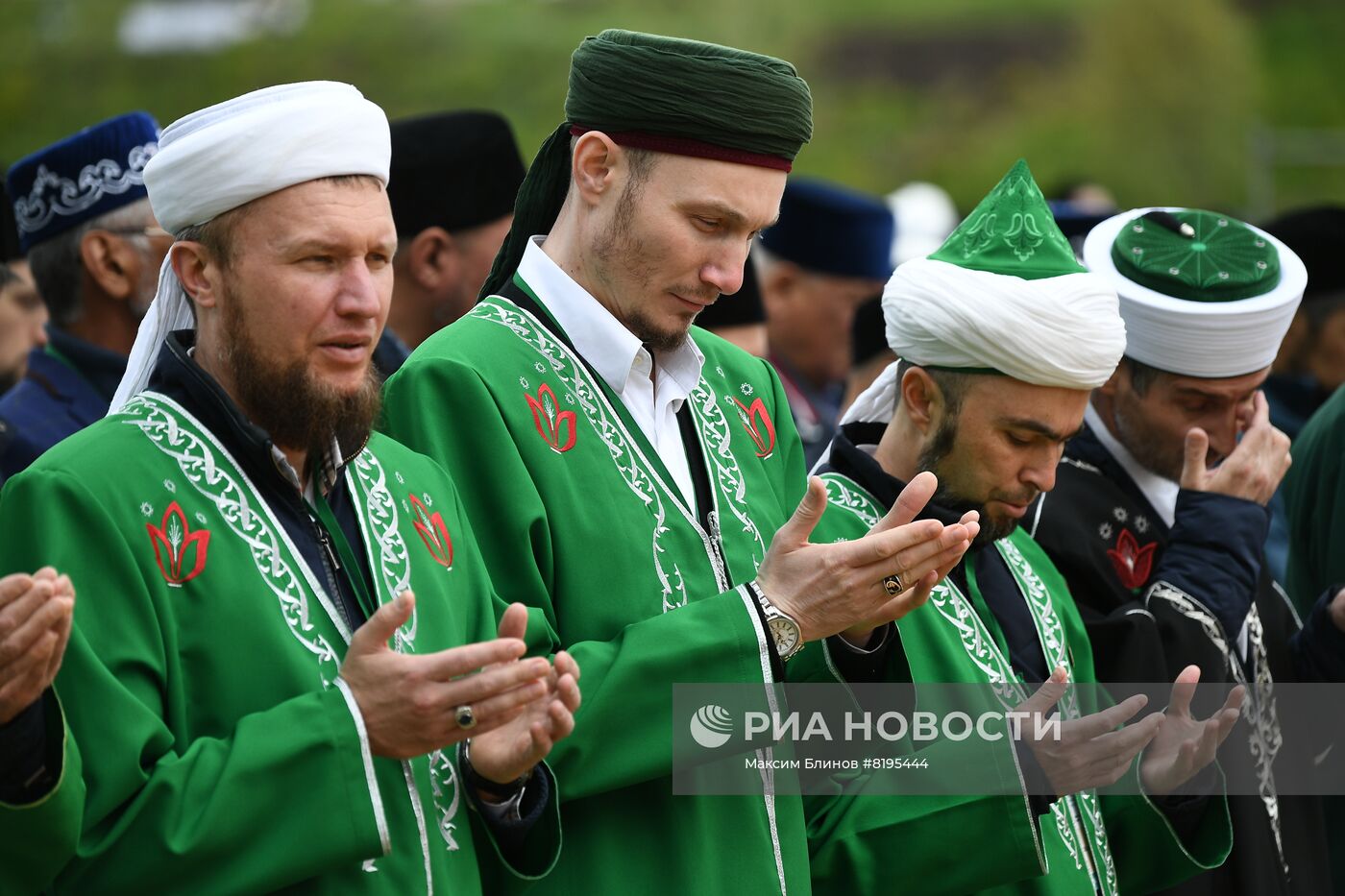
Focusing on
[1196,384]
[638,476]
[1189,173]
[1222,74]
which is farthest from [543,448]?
[1222,74]

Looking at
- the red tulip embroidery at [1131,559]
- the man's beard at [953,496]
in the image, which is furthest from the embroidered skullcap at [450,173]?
the red tulip embroidery at [1131,559]

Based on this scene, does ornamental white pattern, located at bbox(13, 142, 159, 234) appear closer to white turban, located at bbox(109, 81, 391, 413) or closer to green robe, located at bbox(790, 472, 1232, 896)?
white turban, located at bbox(109, 81, 391, 413)

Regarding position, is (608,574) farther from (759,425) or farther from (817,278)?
(817,278)

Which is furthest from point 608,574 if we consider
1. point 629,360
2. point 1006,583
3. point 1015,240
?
point 1015,240

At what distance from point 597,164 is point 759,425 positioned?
669 millimetres

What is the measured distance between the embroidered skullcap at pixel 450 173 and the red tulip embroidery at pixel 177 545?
8.25 feet

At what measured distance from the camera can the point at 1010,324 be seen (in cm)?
390

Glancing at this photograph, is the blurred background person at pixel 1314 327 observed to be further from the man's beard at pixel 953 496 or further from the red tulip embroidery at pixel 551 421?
the red tulip embroidery at pixel 551 421

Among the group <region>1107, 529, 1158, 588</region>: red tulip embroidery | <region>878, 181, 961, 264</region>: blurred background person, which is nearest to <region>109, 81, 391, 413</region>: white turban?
<region>1107, 529, 1158, 588</region>: red tulip embroidery

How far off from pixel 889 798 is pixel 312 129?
5.77 feet

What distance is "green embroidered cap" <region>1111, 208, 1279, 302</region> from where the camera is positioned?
482cm

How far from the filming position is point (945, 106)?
35562 millimetres

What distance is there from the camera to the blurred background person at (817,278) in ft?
26.2

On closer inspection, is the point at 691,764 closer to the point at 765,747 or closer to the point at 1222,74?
the point at 765,747
